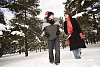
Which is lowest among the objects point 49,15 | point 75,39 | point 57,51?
point 57,51

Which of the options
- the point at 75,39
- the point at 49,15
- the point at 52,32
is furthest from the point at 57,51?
the point at 49,15

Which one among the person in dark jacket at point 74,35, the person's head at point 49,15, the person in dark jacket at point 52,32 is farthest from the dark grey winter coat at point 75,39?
the person's head at point 49,15

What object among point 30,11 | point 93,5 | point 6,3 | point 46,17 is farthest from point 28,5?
point 46,17

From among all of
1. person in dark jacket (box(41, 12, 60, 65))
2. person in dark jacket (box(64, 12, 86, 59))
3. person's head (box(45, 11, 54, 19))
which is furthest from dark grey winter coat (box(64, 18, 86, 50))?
person's head (box(45, 11, 54, 19))

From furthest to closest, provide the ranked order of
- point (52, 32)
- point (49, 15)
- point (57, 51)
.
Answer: point (49, 15) → point (52, 32) → point (57, 51)

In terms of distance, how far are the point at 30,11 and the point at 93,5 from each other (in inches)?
392

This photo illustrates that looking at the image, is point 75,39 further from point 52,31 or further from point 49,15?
point 49,15

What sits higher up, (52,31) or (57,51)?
(52,31)

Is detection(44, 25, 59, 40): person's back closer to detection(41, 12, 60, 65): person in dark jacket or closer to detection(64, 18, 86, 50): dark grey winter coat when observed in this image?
detection(41, 12, 60, 65): person in dark jacket

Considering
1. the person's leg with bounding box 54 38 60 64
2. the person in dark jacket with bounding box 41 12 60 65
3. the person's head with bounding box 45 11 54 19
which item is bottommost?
the person's leg with bounding box 54 38 60 64

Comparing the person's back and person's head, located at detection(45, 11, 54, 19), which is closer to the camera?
the person's back

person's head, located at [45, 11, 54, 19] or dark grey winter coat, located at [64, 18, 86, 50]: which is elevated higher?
person's head, located at [45, 11, 54, 19]

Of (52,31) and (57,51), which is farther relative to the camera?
(52,31)

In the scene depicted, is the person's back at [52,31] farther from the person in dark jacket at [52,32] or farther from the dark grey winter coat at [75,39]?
the dark grey winter coat at [75,39]
